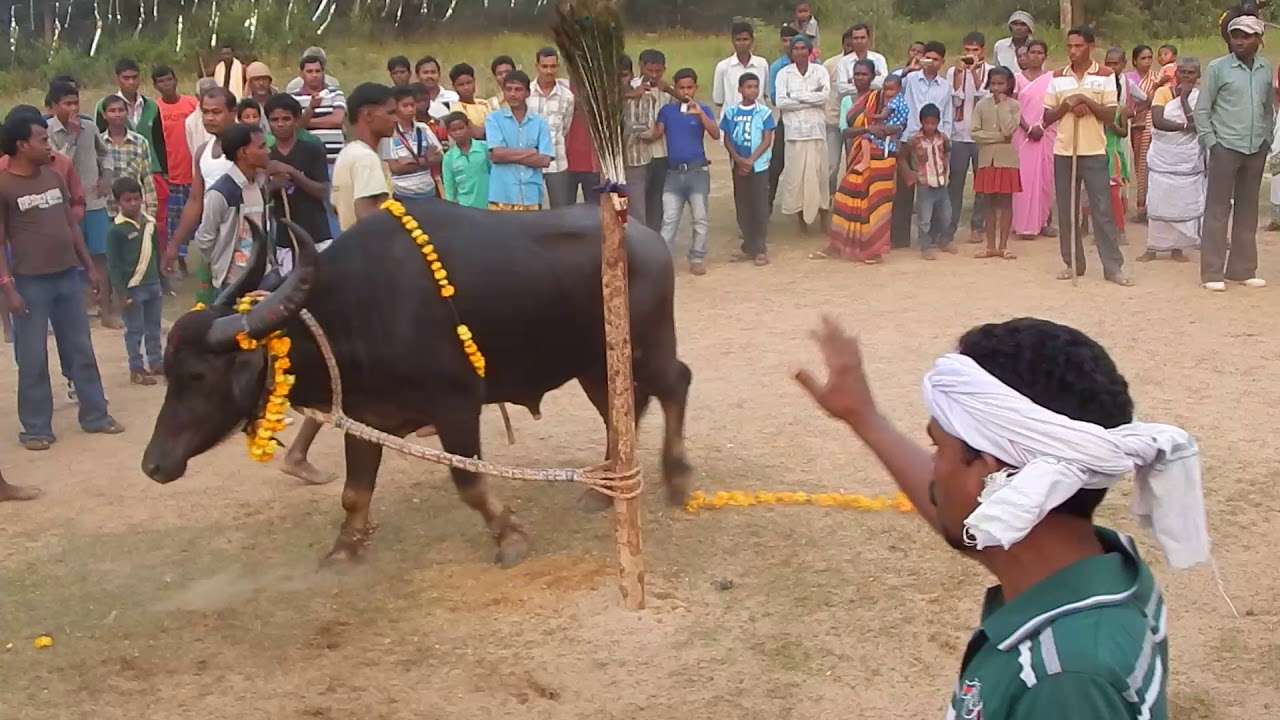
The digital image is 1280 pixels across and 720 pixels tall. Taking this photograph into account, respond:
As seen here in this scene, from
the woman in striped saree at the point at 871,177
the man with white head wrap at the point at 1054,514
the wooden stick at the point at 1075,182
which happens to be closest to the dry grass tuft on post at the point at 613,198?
the man with white head wrap at the point at 1054,514

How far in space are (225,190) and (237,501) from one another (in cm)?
177

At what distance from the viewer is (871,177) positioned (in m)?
12.4

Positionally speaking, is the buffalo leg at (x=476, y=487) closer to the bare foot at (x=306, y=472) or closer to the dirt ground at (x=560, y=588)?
the dirt ground at (x=560, y=588)

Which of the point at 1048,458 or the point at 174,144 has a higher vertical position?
the point at 1048,458

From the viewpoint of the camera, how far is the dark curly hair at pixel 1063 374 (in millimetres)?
1931

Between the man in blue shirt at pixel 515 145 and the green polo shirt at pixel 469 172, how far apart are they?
64mm

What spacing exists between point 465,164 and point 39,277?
3949 mm

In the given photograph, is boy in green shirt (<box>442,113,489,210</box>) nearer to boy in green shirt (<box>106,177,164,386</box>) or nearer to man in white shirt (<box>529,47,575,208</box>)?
man in white shirt (<box>529,47,575,208</box>)

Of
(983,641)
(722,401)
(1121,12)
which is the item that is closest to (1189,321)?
(722,401)

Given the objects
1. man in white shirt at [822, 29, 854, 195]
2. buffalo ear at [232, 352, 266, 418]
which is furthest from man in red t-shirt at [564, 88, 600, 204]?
buffalo ear at [232, 352, 266, 418]

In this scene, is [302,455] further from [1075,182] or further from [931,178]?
[931,178]

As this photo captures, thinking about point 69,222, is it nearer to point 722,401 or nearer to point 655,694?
point 722,401

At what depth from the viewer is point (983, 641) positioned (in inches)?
80.4

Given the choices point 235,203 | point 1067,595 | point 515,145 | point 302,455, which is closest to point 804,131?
point 515,145
